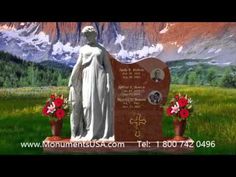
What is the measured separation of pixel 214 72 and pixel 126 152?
1248mm

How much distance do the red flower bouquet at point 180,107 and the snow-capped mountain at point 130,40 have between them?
0.43m

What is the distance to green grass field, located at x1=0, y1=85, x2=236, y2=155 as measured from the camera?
31.0 feet

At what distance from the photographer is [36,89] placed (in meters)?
9.58

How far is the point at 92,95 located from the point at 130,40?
725 mm

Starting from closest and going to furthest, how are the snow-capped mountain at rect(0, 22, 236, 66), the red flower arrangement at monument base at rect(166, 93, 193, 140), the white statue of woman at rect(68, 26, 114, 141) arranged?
the white statue of woman at rect(68, 26, 114, 141)
the red flower arrangement at monument base at rect(166, 93, 193, 140)
the snow-capped mountain at rect(0, 22, 236, 66)

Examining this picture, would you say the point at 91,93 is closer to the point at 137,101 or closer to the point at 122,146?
the point at 137,101

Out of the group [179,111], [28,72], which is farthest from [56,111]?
[179,111]

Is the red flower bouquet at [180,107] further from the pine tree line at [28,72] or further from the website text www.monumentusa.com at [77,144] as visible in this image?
the pine tree line at [28,72]

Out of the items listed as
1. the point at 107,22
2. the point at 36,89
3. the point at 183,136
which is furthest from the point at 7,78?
the point at 183,136

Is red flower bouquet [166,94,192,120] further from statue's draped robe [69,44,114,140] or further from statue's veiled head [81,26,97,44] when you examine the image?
statue's veiled head [81,26,97,44]

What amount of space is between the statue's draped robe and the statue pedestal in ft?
0.24

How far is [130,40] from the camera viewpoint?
31.2ft

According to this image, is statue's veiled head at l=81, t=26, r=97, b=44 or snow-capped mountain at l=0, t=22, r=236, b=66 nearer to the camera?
statue's veiled head at l=81, t=26, r=97, b=44

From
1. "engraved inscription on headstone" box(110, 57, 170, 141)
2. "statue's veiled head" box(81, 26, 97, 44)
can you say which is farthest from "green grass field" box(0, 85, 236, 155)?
"statue's veiled head" box(81, 26, 97, 44)
